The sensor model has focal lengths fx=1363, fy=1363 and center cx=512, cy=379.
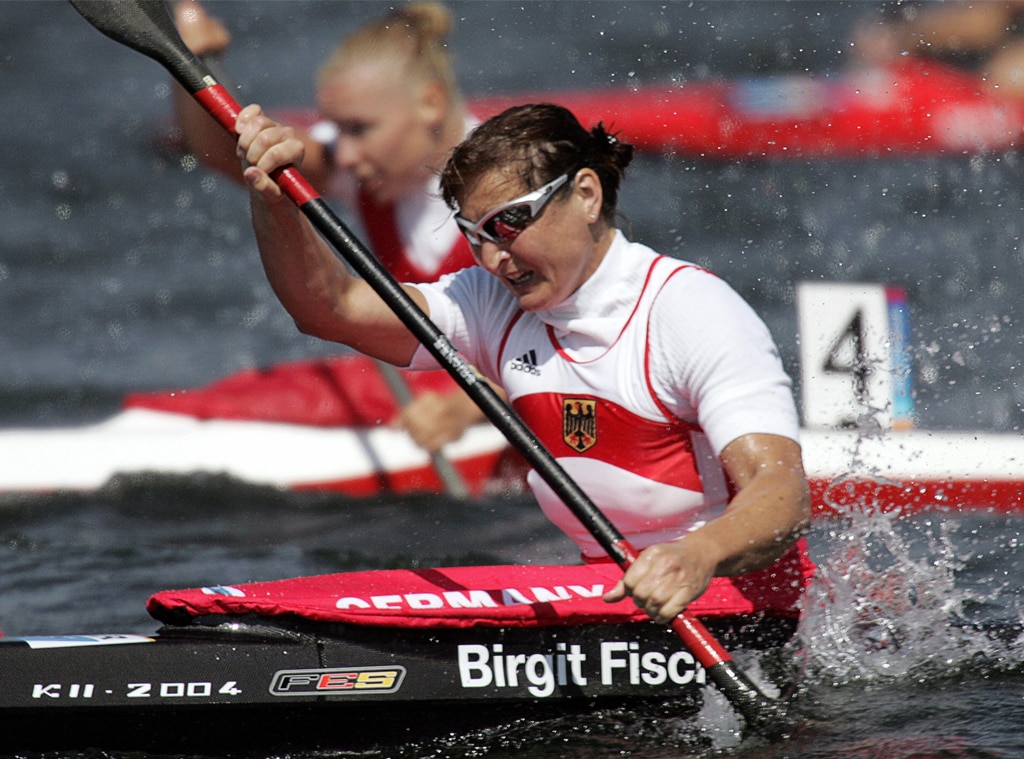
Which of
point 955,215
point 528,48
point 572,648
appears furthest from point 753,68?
point 572,648

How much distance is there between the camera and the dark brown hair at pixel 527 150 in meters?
2.56

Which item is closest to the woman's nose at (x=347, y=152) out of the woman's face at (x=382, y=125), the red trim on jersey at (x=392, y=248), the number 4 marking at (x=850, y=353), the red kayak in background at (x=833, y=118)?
the woman's face at (x=382, y=125)

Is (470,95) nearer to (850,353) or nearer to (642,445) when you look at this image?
(850,353)

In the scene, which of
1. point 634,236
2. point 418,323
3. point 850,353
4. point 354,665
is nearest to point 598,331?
point 418,323

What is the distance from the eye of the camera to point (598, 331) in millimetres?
2672

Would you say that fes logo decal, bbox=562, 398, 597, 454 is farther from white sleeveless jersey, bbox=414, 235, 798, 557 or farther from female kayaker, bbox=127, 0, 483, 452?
female kayaker, bbox=127, 0, 483, 452

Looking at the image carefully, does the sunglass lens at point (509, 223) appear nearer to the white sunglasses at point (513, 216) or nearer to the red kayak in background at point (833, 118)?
the white sunglasses at point (513, 216)

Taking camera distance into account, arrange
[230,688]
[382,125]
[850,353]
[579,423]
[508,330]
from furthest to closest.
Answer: [382,125], [850,353], [508,330], [579,423], [230,688]

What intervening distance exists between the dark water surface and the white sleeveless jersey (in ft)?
1.41

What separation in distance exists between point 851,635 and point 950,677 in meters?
0.24

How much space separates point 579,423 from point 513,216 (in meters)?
0.46

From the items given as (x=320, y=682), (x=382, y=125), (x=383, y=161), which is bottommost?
(x=320, y=682)

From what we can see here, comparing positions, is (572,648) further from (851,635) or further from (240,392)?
(240,392)

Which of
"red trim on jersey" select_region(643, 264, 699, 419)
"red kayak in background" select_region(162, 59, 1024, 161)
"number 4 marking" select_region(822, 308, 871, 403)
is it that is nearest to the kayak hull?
"red trim on jersey" select_region(643, 264, 699, 419)
